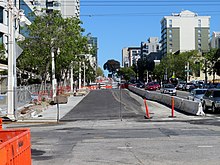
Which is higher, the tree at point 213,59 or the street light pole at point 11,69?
the tree at point 213,59

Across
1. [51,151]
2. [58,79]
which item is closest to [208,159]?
[51,151]

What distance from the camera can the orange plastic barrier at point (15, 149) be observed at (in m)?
6.33

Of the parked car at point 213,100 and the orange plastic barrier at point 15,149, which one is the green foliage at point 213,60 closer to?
the parked car at point 213,100

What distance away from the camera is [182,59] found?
123 metres

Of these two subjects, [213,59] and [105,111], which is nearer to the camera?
[105,111]

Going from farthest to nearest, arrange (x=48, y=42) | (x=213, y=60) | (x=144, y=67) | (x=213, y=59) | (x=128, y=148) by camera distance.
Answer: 1. (x=144, y=67)
2. (x=213, y=60)
3. (x=213, y=59)
4. (x=48, y=42)
5. (x=128, y=148)

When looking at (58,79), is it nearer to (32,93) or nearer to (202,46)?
(32,93)

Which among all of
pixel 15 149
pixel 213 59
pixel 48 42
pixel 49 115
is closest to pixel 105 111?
pixel 49 115

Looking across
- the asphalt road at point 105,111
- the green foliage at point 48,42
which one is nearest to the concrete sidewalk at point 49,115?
the asphalt road at point 105,111

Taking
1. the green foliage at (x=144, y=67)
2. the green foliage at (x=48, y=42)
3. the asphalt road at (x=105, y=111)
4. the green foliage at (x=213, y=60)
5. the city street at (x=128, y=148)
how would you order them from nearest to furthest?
the city street at (x=128, y=148) → the asphalt road at (x=105, y=111) → the green foliage at (x=48, y=42) → the green foliage at (x=213, y=60) → the green foliage at (x=144, y=67)

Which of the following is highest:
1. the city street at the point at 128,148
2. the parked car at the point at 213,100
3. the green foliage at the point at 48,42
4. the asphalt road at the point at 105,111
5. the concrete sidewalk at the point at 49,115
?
the green foliage at the point at 48,42

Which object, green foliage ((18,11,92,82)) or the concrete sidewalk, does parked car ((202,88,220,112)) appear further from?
green foliage ((18,11,92,82))

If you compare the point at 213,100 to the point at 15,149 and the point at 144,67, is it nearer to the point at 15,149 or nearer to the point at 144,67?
the point at 15,149

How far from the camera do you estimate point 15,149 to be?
6.91m
